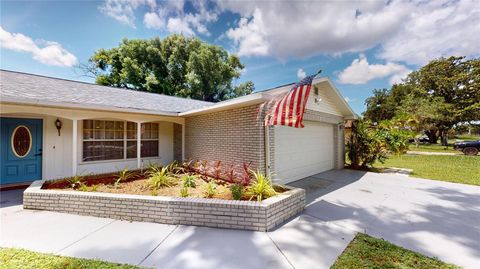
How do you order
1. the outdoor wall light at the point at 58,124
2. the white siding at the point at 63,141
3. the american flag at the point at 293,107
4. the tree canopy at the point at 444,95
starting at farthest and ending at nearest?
the tree canopy at the point at 444,95
the outdoor wall light at the point at 58,124
the white siding at the point at 63,141
the american flag at the point at 293,107

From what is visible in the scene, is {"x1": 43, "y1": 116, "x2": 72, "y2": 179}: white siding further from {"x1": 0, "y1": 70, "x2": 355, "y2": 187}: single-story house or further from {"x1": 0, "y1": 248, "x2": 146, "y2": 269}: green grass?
{"x1": 0, "y1": 248, "x2": 146, "y2": 269}: green grass

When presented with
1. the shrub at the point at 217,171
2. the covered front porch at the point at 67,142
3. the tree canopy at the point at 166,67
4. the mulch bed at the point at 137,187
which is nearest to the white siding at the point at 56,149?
the covered front porch at the point at 67,142

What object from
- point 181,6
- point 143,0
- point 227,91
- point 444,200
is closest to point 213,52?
point 227,91

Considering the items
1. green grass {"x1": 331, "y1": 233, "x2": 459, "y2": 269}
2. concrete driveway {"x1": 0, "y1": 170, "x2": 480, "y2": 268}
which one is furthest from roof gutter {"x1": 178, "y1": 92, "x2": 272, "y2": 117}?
green grass {"x1": 331, "y1": 233, "x2": 459, "y2": 269}

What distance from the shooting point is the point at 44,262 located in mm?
2982

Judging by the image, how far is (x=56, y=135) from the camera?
24.3 feet

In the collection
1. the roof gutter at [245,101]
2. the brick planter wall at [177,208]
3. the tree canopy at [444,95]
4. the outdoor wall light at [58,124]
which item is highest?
the tree canopy at [444,95]

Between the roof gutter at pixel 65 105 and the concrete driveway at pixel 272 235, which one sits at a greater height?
the roof gutter at pixel 65 105

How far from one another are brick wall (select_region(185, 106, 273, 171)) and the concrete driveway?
2239mm

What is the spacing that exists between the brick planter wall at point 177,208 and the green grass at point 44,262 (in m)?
1.43

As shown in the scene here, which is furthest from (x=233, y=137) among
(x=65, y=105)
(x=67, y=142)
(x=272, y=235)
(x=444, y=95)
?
(x=444, y=95)

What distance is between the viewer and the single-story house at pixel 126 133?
20.4ft

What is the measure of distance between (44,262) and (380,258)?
5158mm

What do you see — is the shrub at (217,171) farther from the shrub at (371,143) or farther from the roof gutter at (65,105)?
the shrub at (371,143)
